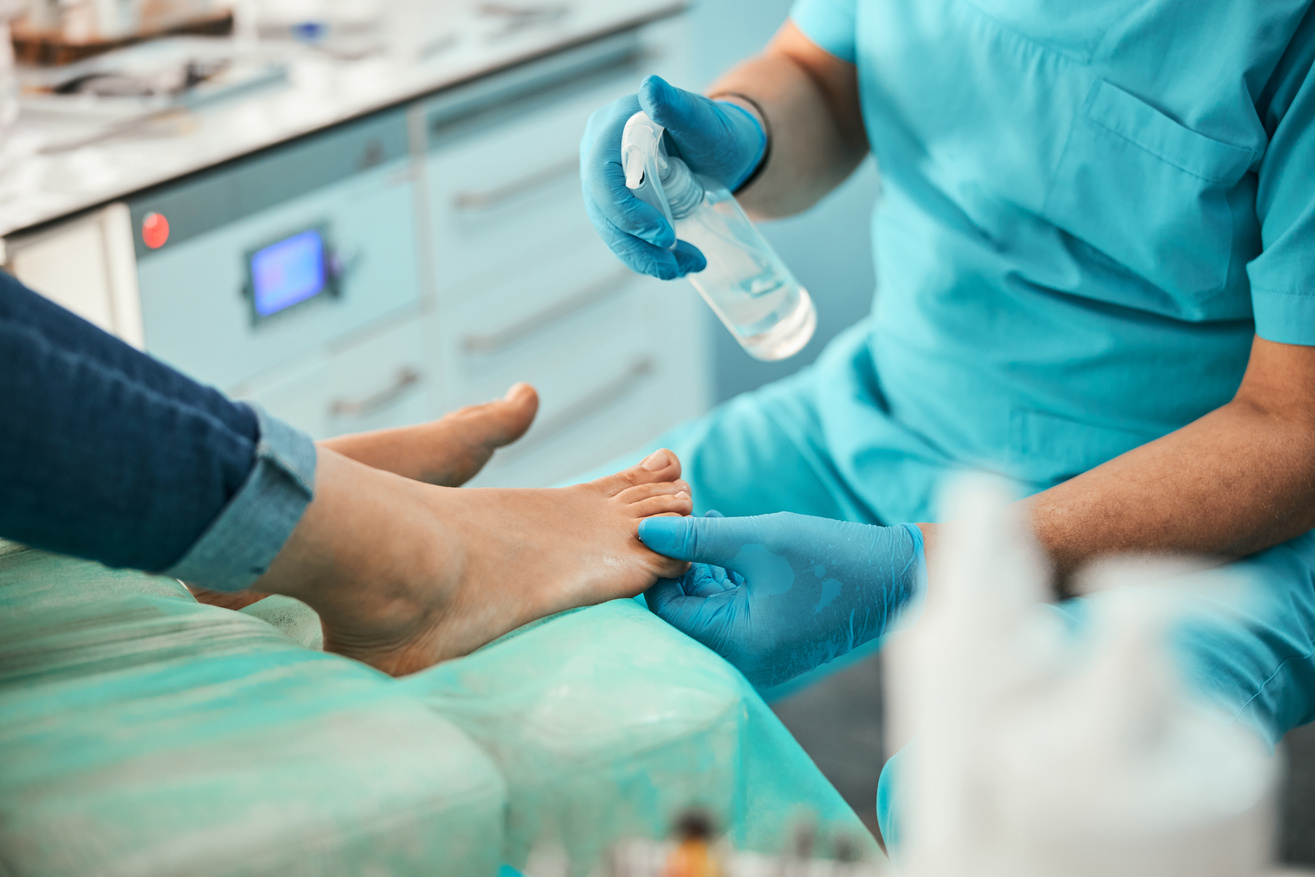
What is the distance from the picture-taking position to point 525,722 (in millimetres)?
629

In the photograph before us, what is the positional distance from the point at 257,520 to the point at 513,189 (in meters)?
1.21

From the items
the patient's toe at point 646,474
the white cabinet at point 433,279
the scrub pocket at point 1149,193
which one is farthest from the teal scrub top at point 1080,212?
the white cabinet at point 433,279

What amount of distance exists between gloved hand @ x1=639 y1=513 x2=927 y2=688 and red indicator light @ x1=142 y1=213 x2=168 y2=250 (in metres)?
0.76

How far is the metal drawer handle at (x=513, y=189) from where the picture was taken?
1679 mm

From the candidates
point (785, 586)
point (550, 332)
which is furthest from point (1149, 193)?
point (550, 332)

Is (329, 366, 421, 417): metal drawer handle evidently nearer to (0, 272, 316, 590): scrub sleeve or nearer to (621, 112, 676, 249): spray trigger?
(621, 112, 676, 249): spray trigger

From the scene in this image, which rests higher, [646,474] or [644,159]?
[644,159]

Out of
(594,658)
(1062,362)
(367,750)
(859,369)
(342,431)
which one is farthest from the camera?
(342,431)

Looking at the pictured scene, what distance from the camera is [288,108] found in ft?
4.77

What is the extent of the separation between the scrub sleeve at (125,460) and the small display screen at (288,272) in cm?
85

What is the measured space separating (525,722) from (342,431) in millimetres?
1034

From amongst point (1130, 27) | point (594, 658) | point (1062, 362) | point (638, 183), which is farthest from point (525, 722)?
point (1130, 27)

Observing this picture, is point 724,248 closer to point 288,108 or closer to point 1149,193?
point 1149,193

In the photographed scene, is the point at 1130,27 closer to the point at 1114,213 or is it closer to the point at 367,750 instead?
the point at 1114,213
